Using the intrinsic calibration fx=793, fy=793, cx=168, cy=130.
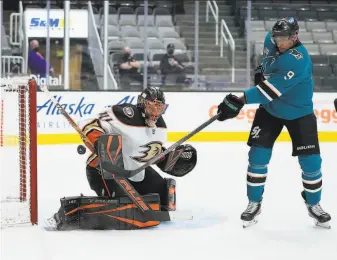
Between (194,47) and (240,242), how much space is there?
203 inches

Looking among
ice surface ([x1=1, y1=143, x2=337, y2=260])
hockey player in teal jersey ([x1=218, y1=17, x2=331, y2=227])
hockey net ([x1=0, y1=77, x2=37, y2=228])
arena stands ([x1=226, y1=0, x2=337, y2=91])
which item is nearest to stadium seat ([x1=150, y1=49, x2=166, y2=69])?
arena stands ([x1=226, y1=0, x2=337, y2=91])

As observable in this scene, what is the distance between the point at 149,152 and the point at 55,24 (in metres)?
4.60

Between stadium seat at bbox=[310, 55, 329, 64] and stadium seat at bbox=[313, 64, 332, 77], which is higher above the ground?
stadium seat at bbox=[310, 55, 329, 64]

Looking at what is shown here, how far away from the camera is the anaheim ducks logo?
3775 millimetres

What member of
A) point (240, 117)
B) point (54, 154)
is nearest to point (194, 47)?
point (240, 117)

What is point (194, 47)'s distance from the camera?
8.38 metres

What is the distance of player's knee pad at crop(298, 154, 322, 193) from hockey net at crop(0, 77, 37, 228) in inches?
50.1

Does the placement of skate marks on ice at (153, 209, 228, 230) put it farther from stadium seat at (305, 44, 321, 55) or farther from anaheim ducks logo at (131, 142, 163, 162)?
stadium seat at (305, 44, 321, 55)

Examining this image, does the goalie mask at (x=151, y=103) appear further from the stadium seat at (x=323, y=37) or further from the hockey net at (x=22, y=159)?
the stadium seat at (x=323, y=37)

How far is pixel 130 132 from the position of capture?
3.72m

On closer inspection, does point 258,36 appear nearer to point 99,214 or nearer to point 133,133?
point 133,133

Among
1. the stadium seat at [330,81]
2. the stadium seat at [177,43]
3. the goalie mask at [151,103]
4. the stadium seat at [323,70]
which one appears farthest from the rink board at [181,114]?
the goalie mask at [151,103]

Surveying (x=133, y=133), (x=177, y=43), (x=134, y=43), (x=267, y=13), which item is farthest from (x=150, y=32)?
(x=133, y=133)

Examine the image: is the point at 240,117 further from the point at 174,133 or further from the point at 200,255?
the point at 200,255
